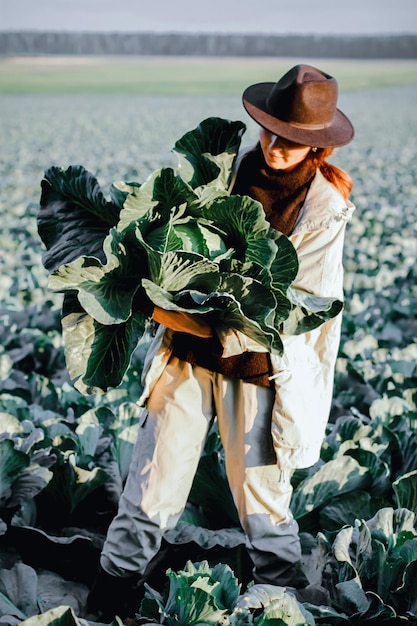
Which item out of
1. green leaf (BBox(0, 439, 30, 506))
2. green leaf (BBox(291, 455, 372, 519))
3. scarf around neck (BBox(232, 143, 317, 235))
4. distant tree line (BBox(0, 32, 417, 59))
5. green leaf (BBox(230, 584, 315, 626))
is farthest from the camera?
distant tree line (BBox(0, 32, 417, 59))

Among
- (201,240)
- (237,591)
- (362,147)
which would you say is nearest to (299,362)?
(201,240)

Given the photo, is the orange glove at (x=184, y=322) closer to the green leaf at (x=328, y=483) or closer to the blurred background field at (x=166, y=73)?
the green leaf at (x=328, y=483)

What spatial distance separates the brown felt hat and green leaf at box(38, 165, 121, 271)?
52 cm

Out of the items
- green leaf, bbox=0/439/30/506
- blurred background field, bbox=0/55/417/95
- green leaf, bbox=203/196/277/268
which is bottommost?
blurred background field, bbox=0/55/417/95

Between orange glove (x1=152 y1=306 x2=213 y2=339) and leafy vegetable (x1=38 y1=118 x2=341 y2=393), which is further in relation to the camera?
orange glove (x1=152 y1=306 x2=213 y2=339)

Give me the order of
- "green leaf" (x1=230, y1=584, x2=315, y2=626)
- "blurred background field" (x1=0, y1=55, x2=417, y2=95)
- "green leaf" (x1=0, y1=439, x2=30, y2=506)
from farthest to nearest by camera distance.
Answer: "blurred background field" (x1=0, y1=55, x2=417, y2=95), "green leaf" (x1=0, y1=439, x2=30, y2=506), "green leaf" (x1=230, y1=584, x2=315, y2=626)

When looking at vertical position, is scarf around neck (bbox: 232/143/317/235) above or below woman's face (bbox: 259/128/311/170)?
below

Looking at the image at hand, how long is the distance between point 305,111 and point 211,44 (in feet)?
246

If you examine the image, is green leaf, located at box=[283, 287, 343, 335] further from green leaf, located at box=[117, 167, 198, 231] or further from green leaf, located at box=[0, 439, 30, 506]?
green leaf, located at box=[0, 439, 30, 506]

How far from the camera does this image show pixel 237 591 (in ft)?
7.42

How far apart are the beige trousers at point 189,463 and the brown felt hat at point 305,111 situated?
29.3 inches

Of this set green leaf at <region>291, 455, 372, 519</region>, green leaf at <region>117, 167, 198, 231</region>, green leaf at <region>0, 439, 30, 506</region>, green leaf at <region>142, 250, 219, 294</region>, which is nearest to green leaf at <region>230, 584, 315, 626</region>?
Answer: green leaf at <region>291, 455, 372, 519</region>

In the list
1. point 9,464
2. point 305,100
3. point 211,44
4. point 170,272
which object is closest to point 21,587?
point 9,464

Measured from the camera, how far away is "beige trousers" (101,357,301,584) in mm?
2322
